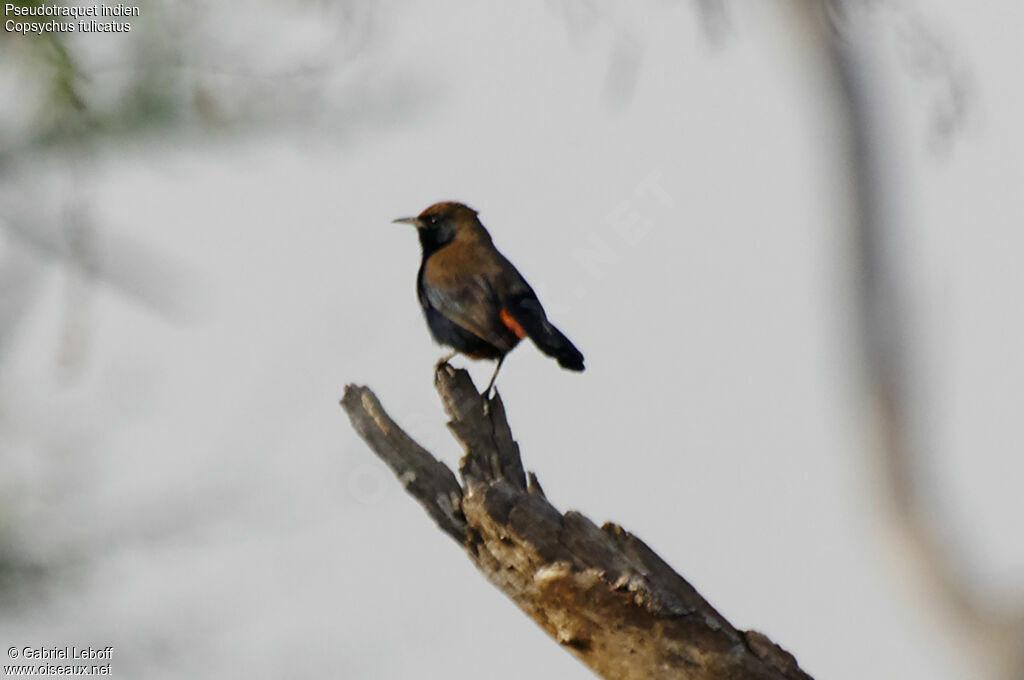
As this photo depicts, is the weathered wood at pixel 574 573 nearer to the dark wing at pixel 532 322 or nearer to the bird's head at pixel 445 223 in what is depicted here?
the dark wing at pixel 532 322

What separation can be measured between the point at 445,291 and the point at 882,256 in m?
2.39

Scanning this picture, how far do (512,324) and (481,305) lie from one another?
8.2 inches

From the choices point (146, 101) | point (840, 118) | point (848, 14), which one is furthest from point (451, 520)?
point (146, 101)

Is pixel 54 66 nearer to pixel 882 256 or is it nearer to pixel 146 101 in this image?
pixel 882 256

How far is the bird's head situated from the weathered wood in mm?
1821

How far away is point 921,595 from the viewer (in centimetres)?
467

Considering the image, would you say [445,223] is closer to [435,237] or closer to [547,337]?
[435,237]

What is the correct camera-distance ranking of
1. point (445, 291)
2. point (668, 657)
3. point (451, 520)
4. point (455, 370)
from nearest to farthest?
point (668, 657), point (451, 520), point (455, 370), point (445, 291)

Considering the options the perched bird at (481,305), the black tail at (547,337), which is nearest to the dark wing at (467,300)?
the perched bird at (481,305)

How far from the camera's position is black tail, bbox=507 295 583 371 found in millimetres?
5652

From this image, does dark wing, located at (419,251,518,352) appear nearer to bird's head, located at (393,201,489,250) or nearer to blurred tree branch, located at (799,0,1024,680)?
bird's head, located at (393,201,489,250)

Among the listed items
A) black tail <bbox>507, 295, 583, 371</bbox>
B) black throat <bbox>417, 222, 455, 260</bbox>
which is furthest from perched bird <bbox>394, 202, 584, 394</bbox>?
black throat <bbox>417, 222, 455, 260</bbox>

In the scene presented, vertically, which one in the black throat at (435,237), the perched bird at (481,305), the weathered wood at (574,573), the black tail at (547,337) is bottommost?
the weathered wood at (574,573)

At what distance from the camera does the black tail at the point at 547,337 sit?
565 cm
